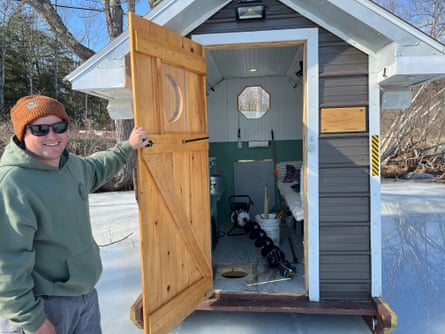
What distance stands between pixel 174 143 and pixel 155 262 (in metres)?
0.86

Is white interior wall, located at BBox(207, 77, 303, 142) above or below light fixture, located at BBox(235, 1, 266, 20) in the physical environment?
below

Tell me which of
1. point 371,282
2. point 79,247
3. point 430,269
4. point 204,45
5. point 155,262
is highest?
point 204,45

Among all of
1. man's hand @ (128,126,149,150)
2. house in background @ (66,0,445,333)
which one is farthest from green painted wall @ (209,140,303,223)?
man's hand @ (128,126,149,150)

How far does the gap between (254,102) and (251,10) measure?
10.7ft

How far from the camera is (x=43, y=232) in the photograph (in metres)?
1.39

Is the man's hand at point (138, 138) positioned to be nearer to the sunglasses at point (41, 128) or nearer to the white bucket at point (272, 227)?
the sunglasses at point (41, 128)

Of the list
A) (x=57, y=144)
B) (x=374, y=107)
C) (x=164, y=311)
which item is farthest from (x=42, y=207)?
(x=374, y=107)

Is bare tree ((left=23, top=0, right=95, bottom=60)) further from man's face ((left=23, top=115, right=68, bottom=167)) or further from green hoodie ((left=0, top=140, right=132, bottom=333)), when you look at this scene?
man's face ((left=23, top=115, right=68, bottom=167))

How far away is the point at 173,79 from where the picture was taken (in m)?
2.46

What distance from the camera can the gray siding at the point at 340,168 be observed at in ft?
9.05

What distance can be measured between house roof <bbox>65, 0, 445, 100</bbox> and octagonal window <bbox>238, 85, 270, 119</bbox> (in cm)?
315

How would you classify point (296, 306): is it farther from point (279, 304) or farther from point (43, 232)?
point (43, 232)

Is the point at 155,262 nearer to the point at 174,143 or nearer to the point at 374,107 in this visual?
the point at 174,143

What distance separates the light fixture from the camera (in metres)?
2.70
